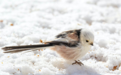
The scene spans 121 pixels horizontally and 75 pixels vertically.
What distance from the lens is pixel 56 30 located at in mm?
3613

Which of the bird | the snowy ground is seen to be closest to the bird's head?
the bird

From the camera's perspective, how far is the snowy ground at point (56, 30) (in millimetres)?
2392

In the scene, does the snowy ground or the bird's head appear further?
the snowy ground

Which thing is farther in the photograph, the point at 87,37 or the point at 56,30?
the point at 56,30

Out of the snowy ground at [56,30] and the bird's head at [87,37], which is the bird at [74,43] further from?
the snowy ground at [56,30]

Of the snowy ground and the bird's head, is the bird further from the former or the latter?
the snowy ground

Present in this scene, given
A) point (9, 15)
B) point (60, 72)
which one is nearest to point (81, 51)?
point (60, 72)

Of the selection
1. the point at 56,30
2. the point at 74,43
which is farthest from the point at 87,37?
the point at 56,30

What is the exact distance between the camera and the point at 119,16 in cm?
439

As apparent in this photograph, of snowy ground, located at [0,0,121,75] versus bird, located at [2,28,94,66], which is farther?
snowy ground, located at [0,0,121,75]

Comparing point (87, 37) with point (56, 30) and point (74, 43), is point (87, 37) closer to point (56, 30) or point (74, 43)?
point (74, 43)

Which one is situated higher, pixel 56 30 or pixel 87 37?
pixel 87 37

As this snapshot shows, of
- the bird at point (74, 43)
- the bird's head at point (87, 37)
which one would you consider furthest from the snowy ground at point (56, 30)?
the bird's head at point (87, 37)

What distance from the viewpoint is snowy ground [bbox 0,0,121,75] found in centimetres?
239
